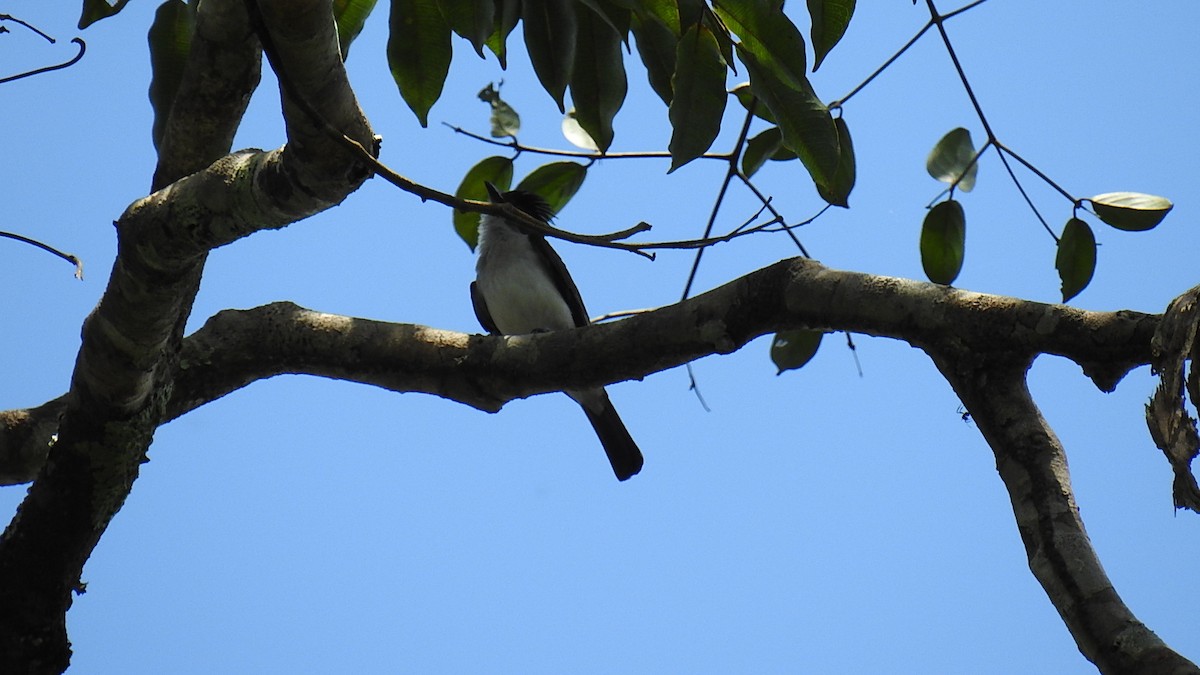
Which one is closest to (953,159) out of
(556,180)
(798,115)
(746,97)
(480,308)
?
(746,97)

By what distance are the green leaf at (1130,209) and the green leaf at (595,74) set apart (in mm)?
1429

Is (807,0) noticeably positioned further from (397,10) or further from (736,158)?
(397,10)

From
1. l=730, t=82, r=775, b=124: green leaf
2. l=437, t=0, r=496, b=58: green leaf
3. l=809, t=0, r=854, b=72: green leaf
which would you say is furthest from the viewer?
l=730, t=82, r=775, b=124: green leaf

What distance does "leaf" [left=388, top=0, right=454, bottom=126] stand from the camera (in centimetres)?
257

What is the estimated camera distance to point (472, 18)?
2451 millimetres

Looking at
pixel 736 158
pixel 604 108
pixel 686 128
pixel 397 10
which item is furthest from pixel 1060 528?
pixel 397 10

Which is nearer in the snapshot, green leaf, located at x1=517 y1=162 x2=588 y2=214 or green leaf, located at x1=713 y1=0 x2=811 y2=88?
green leaf, located at x1=713 y1=0 x2=811 y2=88

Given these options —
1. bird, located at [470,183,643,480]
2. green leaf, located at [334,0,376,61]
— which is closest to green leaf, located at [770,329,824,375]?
green leaf, located at [334,0,376,61]

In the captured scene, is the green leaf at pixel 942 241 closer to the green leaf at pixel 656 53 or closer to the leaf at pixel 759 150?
the leaf at pixel 759 150

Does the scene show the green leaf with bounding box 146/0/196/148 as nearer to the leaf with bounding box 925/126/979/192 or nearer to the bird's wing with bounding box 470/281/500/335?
the leaf with bounding box 925/126/979/192

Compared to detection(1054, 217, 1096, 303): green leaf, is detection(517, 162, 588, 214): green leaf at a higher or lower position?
higher

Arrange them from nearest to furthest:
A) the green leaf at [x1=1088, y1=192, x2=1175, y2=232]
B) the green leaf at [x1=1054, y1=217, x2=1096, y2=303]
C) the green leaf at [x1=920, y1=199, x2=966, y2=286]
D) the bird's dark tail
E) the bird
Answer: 1. the green leaf at [x1=1088, y1=192, x2=1175, y2=232]
2. the green leaf at [x1=1054, y1=217, x2=1096, y2=303]
3. the green leaf at [x1=920, y1=199, x2=966, y2=286]
4. the bird's dark tail
5. the bird

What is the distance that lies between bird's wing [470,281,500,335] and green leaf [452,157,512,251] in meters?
2.30

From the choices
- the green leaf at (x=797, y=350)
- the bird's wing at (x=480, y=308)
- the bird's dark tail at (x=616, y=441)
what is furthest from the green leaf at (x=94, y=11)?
the bird's wing at (x=480, y=308)
